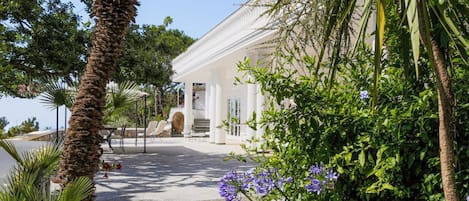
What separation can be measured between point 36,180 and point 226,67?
1528 centimetres

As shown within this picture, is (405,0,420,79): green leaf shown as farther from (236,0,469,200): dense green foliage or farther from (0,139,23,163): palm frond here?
(0,139,23,163): palm frond

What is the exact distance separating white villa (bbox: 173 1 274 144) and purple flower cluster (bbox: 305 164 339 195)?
27.1 feet

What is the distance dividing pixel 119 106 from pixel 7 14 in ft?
18.0

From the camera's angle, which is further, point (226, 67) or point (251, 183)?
point (226, 67)

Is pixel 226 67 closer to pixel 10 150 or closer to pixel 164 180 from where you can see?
pixel 164 180

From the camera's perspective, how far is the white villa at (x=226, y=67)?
510 inches

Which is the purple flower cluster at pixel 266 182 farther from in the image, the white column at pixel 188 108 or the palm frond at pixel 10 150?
the white column at pixel 188 108

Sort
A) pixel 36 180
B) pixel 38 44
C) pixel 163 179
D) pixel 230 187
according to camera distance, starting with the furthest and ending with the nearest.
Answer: pixel 38 44
pixel 163 179
pixel 36 180
pixel 230 187

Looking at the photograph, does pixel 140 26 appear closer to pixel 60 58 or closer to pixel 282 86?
pixel 60 58

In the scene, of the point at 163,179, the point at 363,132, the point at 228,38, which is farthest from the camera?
the point at 228,38

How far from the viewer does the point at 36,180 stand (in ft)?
11.9

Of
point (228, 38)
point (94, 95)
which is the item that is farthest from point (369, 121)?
point (228, 38)

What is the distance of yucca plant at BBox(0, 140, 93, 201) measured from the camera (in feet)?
9.58

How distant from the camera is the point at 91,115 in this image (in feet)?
13.6
